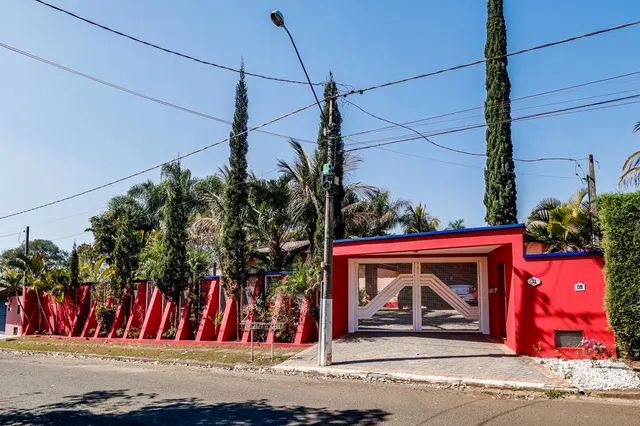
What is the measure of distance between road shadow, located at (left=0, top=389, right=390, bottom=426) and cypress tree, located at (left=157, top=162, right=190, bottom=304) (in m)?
11.6

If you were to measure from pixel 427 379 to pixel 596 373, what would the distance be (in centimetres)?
316

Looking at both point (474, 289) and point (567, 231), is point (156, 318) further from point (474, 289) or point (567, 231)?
point (567, 231)

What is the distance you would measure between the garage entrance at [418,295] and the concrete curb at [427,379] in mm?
4843

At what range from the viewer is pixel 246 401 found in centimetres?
880

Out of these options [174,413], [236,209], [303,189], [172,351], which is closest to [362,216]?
[303,189]

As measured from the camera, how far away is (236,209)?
19.8m

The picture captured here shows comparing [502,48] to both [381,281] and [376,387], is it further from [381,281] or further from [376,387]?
[376,387]

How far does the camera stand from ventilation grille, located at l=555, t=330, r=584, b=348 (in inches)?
498

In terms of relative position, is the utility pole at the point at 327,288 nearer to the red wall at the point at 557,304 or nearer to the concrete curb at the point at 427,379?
the concrete curb at the point at 427,379

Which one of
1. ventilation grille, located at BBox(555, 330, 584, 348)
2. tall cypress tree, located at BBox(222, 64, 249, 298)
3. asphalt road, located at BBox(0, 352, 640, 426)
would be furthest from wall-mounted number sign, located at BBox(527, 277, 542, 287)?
tall cypress tree, located at BBox(222, 64, 249, 298)

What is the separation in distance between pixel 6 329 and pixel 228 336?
857 inches

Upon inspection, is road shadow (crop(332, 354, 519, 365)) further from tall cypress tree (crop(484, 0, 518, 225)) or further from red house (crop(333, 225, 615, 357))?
tall cypress tree (crop(484, 0, 518, 225))

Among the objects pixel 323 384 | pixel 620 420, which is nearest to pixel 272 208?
pixel 323 384

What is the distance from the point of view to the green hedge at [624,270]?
11312 millimetres
